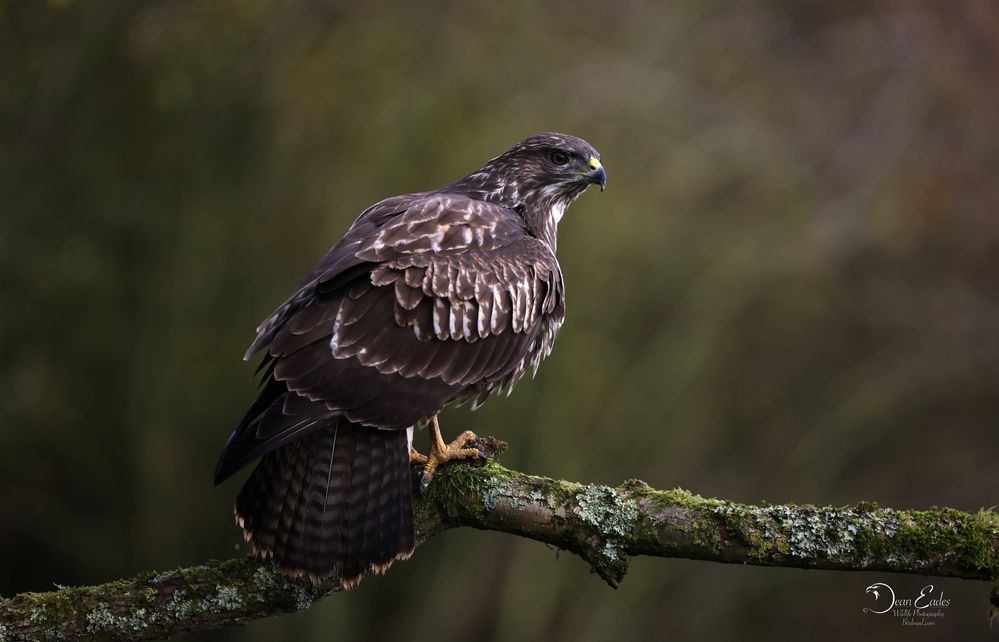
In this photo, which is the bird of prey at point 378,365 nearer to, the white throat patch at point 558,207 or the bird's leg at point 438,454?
the bird's leg at point 438,454

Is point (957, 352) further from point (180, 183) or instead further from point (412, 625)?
point (180, 183)

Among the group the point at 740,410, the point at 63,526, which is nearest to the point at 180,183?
the point at 63,526

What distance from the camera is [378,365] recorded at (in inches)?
125

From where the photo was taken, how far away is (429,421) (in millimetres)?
3436

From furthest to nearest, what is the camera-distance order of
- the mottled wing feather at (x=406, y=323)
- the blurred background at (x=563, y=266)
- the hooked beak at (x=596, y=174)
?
1. the blurred background at (x=563, y=266)
2. the hooked beak at (x=596, y=174)
3. the mottled wing feather at (x=406, y=323)

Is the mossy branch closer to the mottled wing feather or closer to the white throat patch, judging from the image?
the mottled wing feather

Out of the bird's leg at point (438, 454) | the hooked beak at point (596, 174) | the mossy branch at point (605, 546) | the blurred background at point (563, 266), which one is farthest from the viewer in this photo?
the blurred background at point (563, 266)

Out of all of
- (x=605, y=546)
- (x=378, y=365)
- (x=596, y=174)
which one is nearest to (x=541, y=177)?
(x=596, y=174)

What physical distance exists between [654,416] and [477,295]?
3689mm

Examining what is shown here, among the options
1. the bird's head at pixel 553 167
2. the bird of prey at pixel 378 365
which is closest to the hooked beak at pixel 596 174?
the bird's head at pixel 553 167

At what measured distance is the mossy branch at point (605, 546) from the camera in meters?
2.78

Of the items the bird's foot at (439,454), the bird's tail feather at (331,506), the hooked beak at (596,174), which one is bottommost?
the bird's tail feather at (331,506)

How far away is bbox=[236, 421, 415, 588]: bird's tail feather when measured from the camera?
2.95 m

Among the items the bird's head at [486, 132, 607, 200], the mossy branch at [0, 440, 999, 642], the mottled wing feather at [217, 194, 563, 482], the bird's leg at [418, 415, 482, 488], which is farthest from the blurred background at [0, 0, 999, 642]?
the mossy branch at [0, 440, 999, 642]
